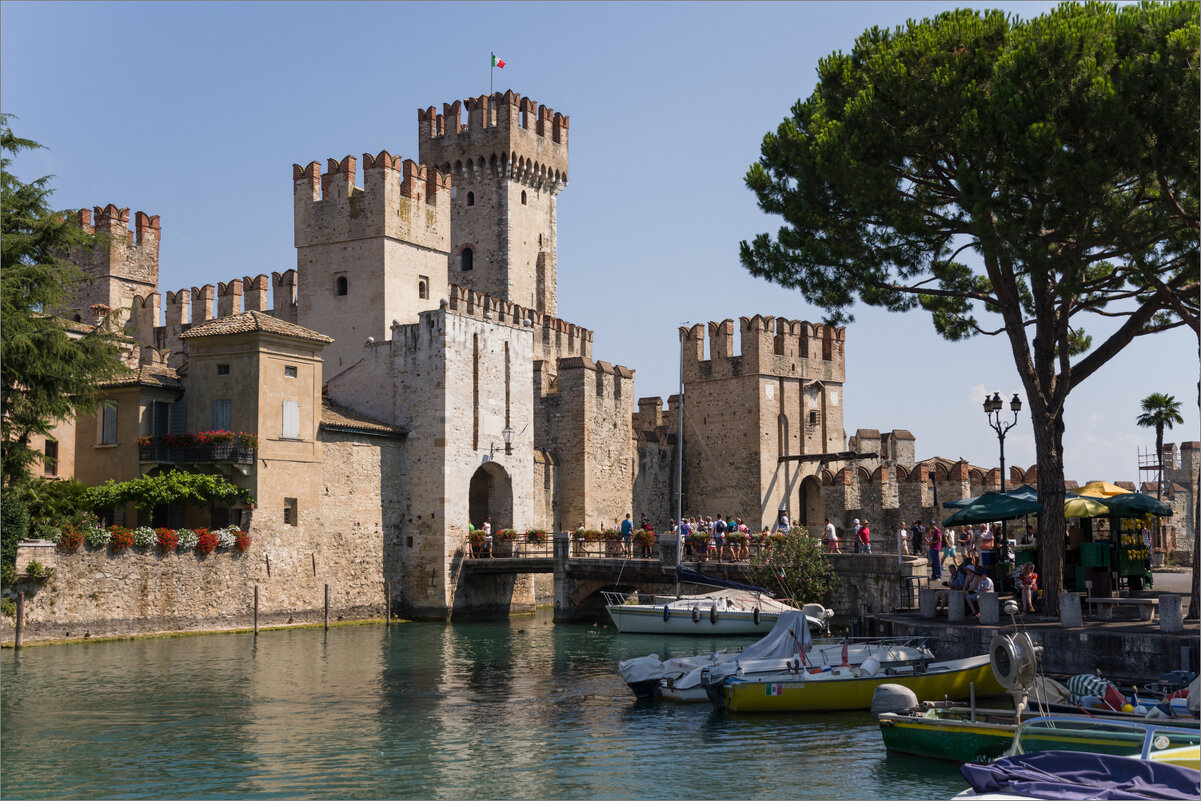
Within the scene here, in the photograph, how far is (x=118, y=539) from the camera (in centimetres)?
2731

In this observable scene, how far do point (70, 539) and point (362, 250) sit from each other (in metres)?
13.9

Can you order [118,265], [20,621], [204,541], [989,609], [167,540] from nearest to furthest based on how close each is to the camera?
[989,609]
[20,621]
[167,540]
[204,541]
[118,265]

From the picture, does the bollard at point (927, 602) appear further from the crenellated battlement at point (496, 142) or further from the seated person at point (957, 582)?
the crenellated battlement at point (496, 142)

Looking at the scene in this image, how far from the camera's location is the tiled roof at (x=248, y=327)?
31250 mm

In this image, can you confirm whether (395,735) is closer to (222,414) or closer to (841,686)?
(841,686)

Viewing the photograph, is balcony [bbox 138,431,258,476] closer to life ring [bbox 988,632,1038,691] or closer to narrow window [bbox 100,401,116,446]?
narrow window [bbox 100,401,116,446]

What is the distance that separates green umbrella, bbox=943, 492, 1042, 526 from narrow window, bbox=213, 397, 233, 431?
58.5ft

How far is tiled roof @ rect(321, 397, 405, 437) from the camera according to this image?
33.1 meters

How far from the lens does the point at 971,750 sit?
46.8ft

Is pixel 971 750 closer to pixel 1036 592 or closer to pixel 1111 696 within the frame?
pixel 1111 696

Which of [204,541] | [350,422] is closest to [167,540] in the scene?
[204,541]

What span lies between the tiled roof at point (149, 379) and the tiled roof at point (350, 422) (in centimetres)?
381

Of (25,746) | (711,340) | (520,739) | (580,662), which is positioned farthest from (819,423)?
(25,746)

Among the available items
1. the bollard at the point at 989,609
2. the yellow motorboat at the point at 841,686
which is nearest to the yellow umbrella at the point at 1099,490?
the bollard at the point at 989,609
